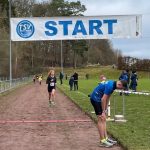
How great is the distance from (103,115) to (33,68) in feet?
313

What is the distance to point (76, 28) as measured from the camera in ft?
64.6

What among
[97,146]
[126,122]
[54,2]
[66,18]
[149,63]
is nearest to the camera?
[97,146]

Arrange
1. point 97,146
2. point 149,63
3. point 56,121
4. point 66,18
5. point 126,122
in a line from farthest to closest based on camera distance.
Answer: point 149,63 < point 66,18 < point 56,121 < point 126,122 < point 97,146

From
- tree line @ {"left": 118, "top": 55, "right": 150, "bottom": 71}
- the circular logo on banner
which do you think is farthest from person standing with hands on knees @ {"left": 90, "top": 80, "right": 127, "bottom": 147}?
tree line @ {"left": 118, "top": 55, "right": 150, "bottom": 71}

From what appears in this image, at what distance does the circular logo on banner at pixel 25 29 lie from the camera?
19.7m

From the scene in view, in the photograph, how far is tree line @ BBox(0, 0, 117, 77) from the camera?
7981 cm

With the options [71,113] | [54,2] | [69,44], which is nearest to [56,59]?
[69,44]

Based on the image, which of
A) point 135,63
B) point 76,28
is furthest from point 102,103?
point 135,63

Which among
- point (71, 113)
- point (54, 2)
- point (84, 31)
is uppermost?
point (54, 2)

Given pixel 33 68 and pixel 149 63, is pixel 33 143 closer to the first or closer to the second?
pixel 33 68

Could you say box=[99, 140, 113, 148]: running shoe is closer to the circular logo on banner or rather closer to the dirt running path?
the dirt running path

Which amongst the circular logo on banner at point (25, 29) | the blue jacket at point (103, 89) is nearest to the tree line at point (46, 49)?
the circular logo on banner at point (25, 29)

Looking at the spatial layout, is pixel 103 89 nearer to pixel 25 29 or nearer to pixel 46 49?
pixel 25 29

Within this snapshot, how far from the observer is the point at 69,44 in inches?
4449
